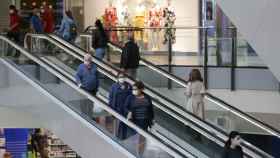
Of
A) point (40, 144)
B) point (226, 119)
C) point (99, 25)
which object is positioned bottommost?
point (40, 144)

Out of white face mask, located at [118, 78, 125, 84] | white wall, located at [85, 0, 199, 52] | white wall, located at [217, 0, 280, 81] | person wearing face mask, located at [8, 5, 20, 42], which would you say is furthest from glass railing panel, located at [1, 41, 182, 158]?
white wall, located at [85, 0, 199, 52]

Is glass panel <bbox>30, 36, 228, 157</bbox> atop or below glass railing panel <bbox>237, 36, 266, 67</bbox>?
below

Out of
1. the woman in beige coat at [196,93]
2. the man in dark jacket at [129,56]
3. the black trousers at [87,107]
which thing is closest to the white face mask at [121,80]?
the black trousers at [87,107]

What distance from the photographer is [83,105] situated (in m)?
11.4

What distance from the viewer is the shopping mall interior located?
32.3ft

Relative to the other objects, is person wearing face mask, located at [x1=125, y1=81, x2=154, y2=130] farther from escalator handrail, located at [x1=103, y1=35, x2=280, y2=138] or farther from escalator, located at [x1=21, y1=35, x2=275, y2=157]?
escalator handrail, located at [x1=103, y1=35, x2=280, y2=138]

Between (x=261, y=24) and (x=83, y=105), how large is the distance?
494cm

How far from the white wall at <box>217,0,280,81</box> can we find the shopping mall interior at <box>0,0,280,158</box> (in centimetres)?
1

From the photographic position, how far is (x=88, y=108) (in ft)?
36.8

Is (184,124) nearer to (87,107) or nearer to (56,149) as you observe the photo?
(87,107)

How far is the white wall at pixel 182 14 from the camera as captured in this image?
16.9 m

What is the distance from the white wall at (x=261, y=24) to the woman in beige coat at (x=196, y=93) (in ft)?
17.4

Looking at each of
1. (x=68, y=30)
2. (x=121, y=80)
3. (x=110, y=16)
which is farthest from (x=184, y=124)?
(x=110, y=16)

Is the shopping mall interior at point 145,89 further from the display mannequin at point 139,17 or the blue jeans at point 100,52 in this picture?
the display mannequin at point 139,17
